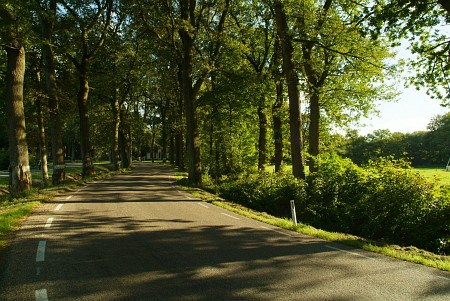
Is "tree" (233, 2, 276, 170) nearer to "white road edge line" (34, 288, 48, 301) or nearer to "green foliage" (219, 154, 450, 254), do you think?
"green foliage" (219, 154, 450, 254)

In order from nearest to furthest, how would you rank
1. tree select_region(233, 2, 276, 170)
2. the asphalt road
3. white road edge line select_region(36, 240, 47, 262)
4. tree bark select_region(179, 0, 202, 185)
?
the asphalt road
white road edge line select_region(36, 240, 47, 262)
tree bark select_region(179, 0, 202, 185)
tree select_region(233, 2, 276, 170)

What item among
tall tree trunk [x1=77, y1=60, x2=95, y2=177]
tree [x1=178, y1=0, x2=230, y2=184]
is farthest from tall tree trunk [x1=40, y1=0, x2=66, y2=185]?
tree [x1=178, y1=0, x2=230, y2=184]

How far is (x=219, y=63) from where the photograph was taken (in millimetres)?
28609

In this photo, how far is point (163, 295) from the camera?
490 centimetres

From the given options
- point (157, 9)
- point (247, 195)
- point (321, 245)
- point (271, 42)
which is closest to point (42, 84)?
point (157, 9)

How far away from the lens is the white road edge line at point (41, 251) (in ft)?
21.3

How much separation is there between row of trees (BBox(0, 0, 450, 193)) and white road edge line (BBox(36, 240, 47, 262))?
34.6ft

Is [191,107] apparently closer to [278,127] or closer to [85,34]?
[278,127]

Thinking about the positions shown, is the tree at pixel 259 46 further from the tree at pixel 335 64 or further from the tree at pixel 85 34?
the tree at pixel 85 34

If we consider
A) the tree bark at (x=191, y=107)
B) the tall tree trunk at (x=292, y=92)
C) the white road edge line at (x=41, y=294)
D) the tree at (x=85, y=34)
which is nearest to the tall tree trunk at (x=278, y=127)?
the tree bark at (x=191, y=107)

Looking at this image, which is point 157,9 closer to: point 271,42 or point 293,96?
point 271,42

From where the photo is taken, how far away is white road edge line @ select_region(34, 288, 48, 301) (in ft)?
15.6

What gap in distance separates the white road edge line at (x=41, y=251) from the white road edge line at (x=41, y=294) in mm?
1551

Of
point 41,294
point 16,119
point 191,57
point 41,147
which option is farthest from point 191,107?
point 41,294
